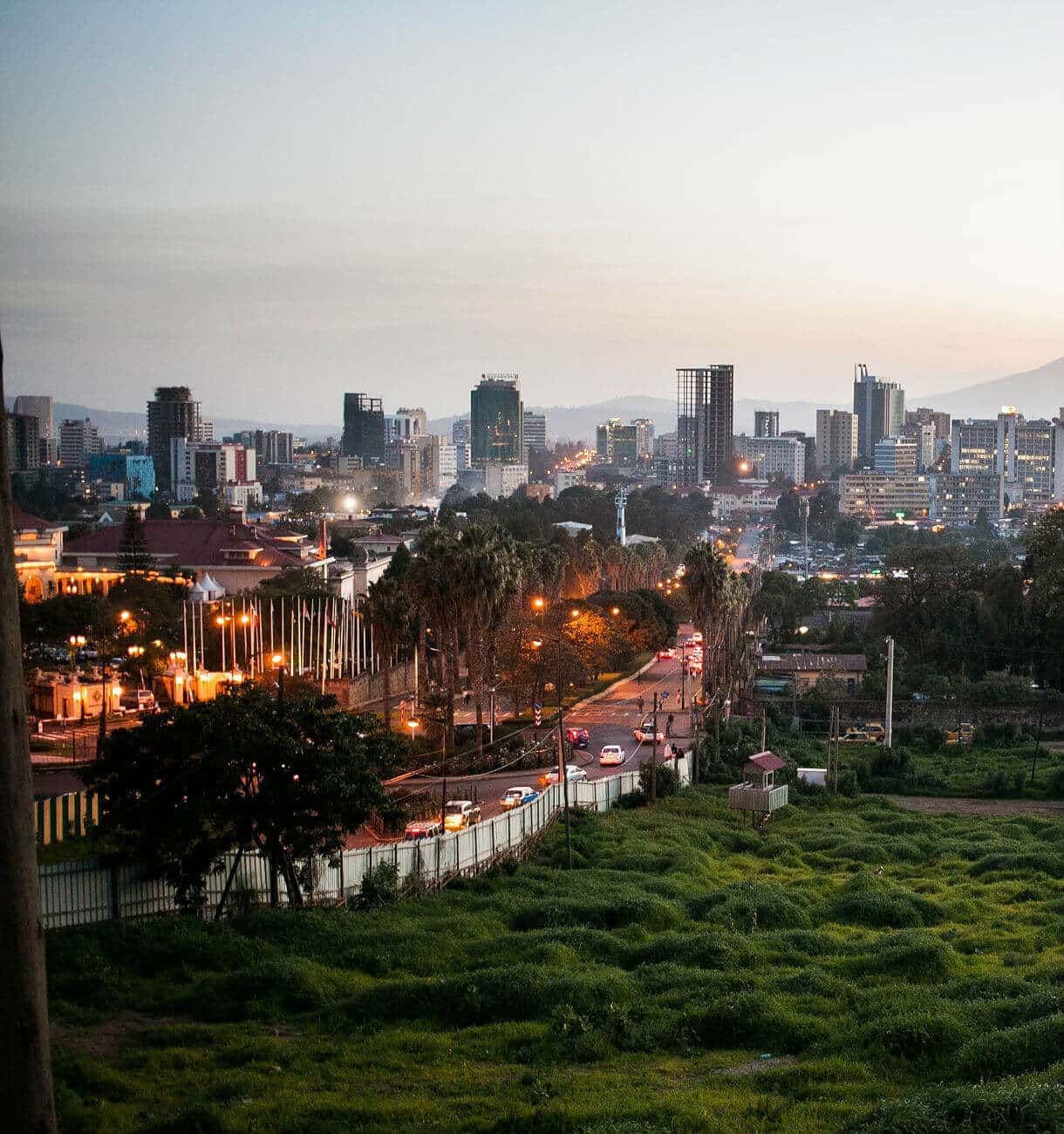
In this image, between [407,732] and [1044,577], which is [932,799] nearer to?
[407,732]

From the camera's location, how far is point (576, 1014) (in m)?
15.3

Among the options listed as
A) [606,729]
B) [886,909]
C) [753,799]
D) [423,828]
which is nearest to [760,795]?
[753,799]

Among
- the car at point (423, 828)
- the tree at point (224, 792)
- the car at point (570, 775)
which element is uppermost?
the tree at point (224, 792)

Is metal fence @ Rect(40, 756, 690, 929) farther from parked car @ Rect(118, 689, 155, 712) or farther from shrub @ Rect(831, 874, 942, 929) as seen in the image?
parked car @ Rect(118, 689, 155, 712)

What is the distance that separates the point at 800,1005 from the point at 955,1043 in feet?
6.49

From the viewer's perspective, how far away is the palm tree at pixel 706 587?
5734cm

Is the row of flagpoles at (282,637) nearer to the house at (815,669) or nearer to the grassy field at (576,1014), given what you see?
the house at (815,669)

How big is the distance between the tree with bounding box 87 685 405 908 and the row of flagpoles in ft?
92.5

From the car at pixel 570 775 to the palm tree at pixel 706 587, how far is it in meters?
16.1

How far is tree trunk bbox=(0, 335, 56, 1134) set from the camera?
271 inches

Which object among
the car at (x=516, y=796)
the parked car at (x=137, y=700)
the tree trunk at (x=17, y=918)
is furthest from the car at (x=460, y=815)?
the tree trunk at (x=17, y=918)

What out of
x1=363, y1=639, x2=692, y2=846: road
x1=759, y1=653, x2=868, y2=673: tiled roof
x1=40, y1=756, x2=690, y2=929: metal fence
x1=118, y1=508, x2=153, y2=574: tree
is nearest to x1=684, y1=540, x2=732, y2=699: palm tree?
x1=363, y1=639, x2=692, y2=846: road

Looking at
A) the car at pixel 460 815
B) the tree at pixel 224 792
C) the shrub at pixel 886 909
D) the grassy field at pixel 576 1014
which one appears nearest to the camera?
the grassy field at pixel 576 1014

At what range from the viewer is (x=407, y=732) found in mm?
46938
